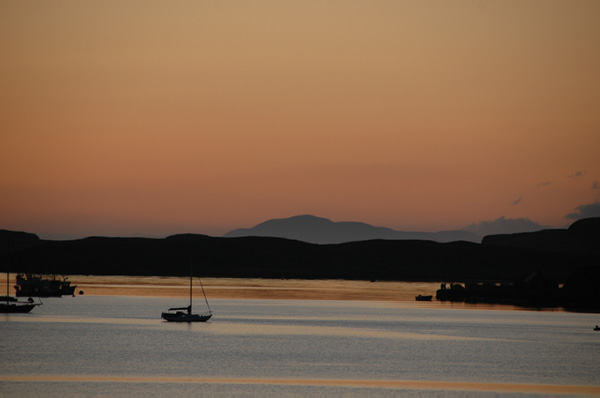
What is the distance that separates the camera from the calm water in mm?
59719

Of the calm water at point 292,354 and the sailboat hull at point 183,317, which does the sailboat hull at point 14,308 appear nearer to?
the calm water at point 292,354

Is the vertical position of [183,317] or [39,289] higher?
[39,289]

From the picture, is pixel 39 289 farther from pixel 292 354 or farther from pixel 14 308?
pixel 292 354

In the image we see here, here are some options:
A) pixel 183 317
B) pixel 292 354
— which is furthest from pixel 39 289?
pixel 292 354

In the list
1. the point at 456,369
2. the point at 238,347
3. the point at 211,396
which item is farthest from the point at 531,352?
the point at 211,396

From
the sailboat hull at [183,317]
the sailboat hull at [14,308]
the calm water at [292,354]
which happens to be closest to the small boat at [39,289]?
the calm water at [292,354]

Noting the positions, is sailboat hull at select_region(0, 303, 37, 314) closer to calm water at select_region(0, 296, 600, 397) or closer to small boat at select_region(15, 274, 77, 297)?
calm water at select_region(0, 296, 600, 397)

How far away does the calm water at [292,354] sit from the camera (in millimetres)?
59719

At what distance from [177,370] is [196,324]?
168ft

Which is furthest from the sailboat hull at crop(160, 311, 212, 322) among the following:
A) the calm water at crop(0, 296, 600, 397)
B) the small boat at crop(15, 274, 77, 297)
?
the small boat at crop(15, 274, 77, 297)

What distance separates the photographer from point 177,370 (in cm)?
6712

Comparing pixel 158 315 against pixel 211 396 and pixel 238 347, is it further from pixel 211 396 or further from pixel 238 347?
pixel 211 396

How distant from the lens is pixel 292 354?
264 feet

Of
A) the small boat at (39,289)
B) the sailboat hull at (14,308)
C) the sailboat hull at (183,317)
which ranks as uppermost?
the small boat at (39,289)
